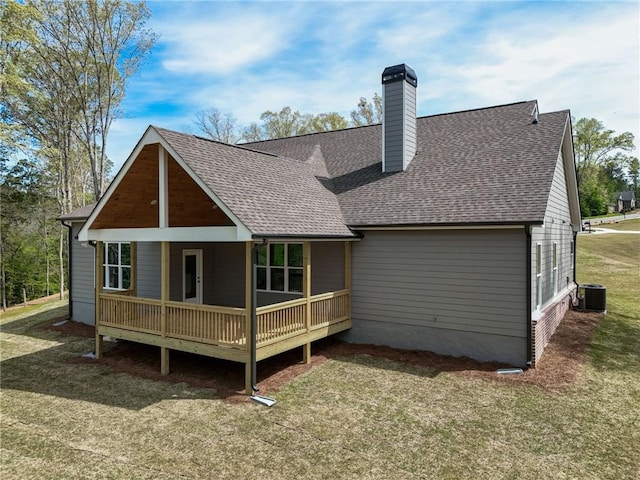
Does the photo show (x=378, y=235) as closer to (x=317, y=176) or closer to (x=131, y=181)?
(x=317, y=176)

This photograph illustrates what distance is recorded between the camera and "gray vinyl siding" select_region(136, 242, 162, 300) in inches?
500

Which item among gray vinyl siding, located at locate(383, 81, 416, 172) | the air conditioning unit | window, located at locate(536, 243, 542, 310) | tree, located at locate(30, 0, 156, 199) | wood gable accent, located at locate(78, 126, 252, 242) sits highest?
Answer: tree, located at locate(30, 0, 156, 199)

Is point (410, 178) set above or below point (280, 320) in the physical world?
above

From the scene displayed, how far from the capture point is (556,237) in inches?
494

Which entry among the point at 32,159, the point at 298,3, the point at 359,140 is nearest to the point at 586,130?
the point at 359,140

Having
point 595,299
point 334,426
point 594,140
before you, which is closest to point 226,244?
point 334,426

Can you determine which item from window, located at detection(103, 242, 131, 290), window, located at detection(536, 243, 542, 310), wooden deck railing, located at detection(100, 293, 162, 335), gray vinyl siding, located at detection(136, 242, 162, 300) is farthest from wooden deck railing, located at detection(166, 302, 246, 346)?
window, located at detection(536, 243, 542, 310)

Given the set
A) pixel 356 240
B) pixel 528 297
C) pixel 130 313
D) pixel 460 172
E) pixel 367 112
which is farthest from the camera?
pixel 367 112

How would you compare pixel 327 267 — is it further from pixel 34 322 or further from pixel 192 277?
pixel 34 322

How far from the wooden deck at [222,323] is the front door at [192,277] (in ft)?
Result: 9.14

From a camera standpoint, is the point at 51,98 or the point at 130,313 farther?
the point at 51,98

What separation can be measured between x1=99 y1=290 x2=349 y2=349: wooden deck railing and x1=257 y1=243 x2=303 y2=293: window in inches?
68.2

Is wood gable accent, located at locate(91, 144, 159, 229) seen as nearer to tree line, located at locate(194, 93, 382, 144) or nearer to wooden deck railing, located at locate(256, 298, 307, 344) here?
wooden deck railing, located at locate(256, 298, 307, 344)

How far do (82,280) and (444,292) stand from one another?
12.0 m
